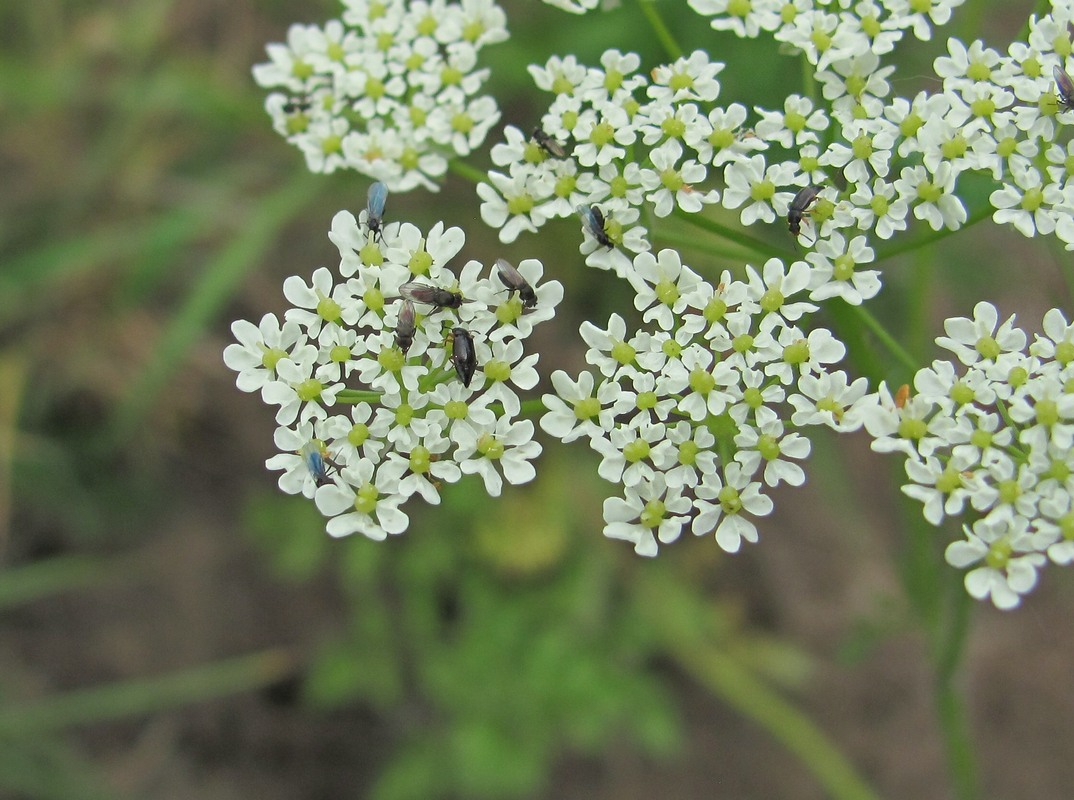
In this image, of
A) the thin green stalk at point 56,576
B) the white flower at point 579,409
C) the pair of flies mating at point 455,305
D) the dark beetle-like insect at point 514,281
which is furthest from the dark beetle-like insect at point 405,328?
the thin green stalk at point 56,576

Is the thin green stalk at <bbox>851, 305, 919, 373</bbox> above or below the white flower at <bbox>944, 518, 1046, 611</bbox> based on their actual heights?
above

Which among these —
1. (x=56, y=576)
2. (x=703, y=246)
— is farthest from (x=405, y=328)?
(x=56, y=576)

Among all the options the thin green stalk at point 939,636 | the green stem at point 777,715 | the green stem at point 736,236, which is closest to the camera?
the green stem at point 736,236

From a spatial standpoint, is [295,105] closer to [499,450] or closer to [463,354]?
[463,354]

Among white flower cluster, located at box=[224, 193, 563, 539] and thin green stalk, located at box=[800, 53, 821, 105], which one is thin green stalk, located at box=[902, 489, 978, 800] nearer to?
thin green stalk, located at box=[800, 53, 821, 105]

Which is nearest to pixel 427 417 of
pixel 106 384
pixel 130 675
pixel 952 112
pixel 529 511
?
pixel 952 112

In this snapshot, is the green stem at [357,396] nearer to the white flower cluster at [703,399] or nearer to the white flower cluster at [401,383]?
the white flower cluster at [401,383]

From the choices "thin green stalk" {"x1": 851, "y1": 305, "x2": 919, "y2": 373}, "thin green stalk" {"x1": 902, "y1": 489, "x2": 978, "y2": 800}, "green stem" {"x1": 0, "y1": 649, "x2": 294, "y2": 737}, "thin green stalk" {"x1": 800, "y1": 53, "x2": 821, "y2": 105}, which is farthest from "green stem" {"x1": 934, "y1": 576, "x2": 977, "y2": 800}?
"green stem" {"x1": 0, "y1": 649, "x2": 294, "y2": 737}
